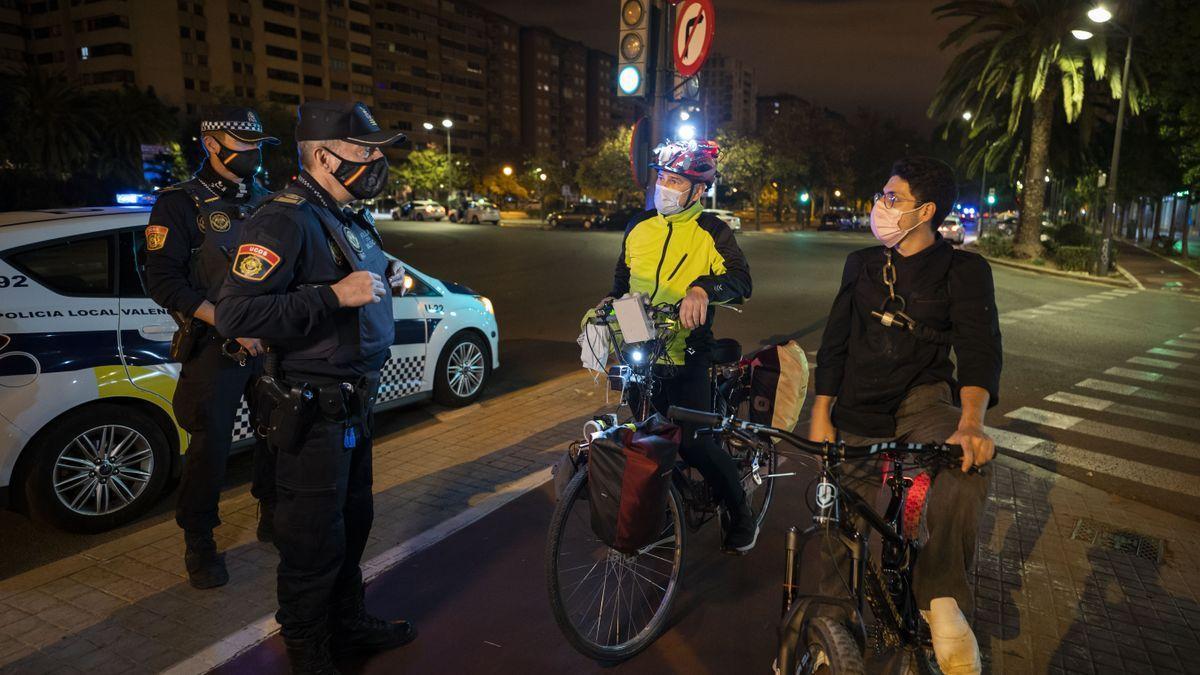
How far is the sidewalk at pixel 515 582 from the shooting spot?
3.19 meters

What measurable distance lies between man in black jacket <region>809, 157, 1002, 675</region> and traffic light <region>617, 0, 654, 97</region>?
18.0ft

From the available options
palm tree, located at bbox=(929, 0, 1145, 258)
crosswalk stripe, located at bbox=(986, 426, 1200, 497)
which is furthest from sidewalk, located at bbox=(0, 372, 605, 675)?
palm tree, located at bbox=(929, 0, 1145, 258)

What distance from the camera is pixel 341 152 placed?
111 inches

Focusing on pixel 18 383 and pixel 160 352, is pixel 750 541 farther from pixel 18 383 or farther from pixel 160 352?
pixel 18 383

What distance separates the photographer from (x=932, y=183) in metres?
2.72

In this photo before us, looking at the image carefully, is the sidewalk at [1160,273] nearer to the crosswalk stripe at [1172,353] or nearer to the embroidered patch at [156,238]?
the crosswalk stripe at [1172,353]

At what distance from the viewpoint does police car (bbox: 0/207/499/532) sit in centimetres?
399

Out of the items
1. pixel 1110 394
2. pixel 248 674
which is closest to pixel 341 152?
pixel 248 674

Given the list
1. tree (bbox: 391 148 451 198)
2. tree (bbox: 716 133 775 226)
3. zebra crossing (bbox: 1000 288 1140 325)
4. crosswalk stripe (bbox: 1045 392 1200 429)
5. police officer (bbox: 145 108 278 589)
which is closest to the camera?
police officer (bbox: 145 108 278 589)

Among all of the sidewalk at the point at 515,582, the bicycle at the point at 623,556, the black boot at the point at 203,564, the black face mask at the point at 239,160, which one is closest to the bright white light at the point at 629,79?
the sidewalk at the point at 515,582

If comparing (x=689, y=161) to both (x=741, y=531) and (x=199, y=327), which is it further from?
(x=199, y=327)

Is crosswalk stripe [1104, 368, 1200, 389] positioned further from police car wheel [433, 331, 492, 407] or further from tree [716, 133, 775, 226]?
tree [716, 133, 775, 226]

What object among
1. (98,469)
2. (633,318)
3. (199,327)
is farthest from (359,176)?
(98,469)

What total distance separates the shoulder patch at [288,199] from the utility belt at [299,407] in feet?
2.07
